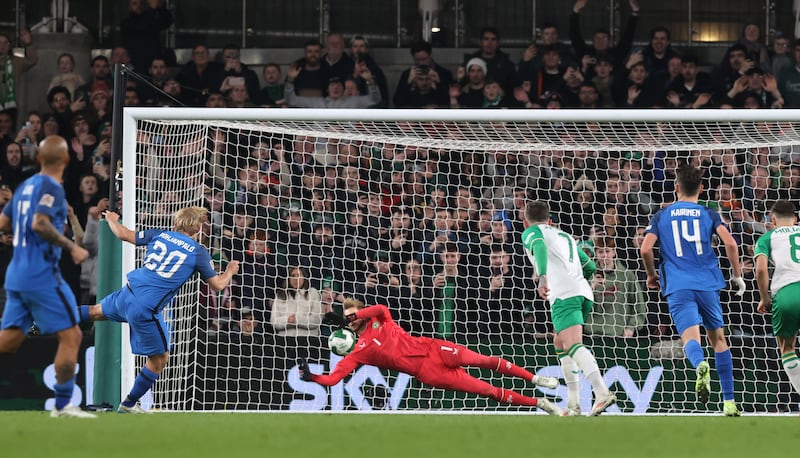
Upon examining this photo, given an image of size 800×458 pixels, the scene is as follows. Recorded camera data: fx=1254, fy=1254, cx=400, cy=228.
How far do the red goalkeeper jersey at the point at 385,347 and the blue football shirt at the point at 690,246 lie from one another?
2032mm

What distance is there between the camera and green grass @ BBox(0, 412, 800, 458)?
5.46 m

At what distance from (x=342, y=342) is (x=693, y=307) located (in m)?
2.74

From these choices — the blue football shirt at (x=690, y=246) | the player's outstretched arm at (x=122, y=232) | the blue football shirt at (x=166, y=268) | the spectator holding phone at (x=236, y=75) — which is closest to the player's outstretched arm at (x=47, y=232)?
the blue football shirt at (x=166, y=268)

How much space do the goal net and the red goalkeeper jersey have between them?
1.33 m

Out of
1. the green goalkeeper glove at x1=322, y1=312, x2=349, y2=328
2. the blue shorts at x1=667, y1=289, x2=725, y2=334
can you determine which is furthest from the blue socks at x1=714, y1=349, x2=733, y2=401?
the green goalkeeper glove at x1=322, y1=312, x2=349, y2=328

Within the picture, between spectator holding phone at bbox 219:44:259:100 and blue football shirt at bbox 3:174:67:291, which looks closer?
blue football shirt at bbox 3:174:67:291

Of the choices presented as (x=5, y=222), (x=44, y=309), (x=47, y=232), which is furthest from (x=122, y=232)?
(x=47, y=232)

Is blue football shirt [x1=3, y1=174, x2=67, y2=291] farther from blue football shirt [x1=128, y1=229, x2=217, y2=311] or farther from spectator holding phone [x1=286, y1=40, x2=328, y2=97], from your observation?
spectator holding phone [x1=286, y1=40, x2=328, y2=97]

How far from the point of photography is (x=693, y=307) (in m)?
8.64

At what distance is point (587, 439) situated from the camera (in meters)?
6.11

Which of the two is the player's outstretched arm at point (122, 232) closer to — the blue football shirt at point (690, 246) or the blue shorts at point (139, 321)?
the blue shorts at point (139, 321)

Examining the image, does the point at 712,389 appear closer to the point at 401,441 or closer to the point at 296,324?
the point at 296,324

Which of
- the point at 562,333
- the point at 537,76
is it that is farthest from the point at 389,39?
the point at 562,333

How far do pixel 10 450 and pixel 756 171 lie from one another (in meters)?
8.34
